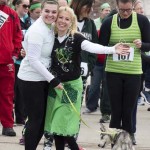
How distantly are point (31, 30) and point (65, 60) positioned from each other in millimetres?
461

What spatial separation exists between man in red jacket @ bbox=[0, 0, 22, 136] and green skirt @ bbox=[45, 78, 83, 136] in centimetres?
187

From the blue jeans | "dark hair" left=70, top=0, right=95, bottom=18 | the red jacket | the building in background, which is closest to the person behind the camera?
"dark hair" left=70, top=0, right=95, bottom=18

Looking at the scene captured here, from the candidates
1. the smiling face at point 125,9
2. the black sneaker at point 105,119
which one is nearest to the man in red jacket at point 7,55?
the smiling face at point 125,9

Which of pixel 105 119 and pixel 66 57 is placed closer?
pixel 66 57

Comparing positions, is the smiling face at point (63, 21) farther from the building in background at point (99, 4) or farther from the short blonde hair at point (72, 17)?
the building in background at point (99, 4)

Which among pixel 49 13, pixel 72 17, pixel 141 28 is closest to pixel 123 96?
pixel 141 28

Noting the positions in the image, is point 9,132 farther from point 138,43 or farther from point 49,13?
point 49,13

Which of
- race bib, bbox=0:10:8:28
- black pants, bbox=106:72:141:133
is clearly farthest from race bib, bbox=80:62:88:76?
race bib, bbox=0:10:8:28

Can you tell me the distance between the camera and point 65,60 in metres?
7.07

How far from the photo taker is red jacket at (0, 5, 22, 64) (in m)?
8.81

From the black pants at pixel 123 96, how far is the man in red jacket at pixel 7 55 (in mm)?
1548

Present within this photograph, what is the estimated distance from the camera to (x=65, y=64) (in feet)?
23.2

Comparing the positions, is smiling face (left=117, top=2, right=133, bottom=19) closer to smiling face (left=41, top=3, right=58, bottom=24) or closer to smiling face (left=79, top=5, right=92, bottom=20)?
smiling face (left=79, top=5, right=92, bottom=20)

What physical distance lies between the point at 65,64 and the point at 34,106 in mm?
534
